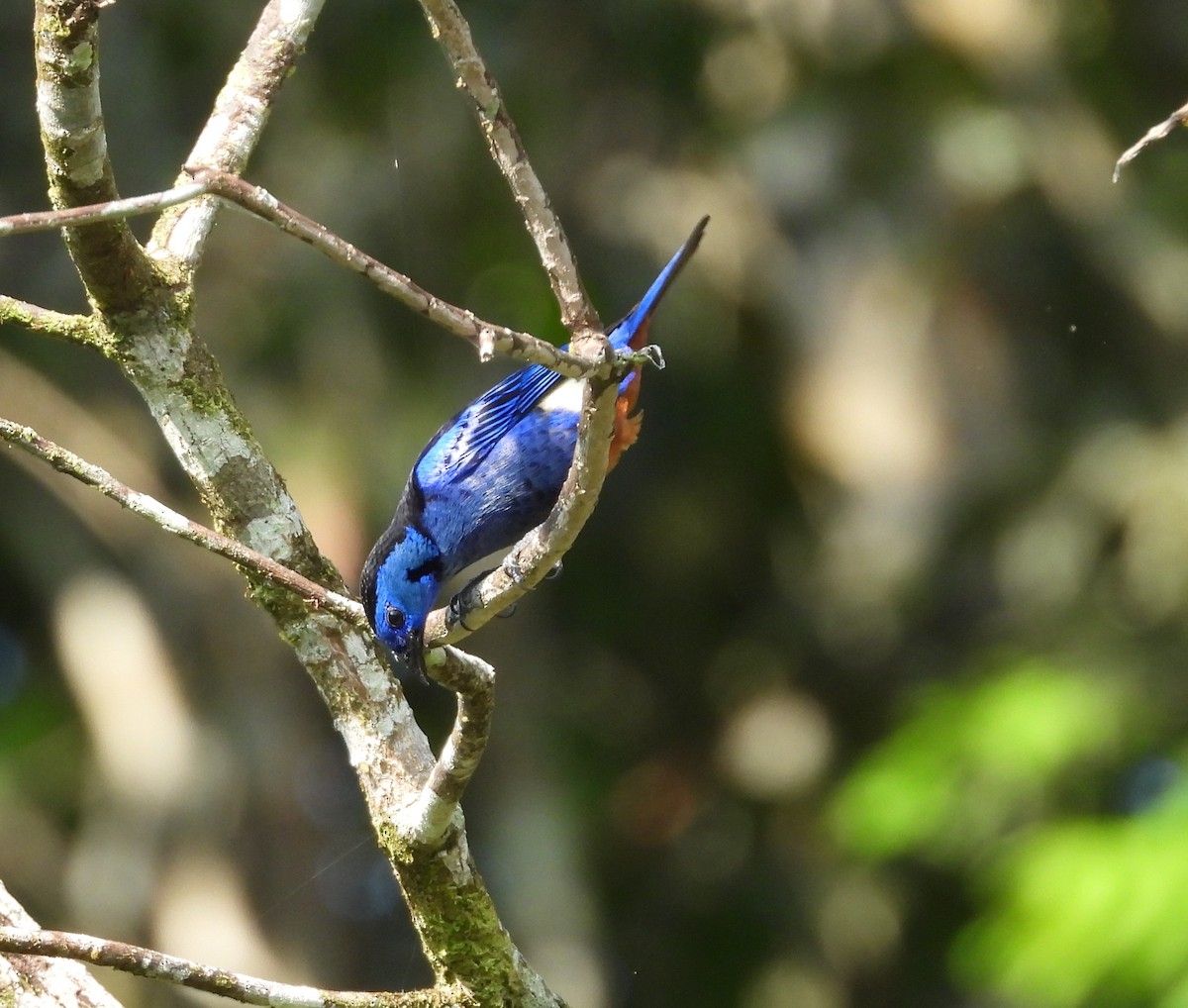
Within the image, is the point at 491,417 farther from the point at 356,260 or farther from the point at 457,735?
the point at 356,260

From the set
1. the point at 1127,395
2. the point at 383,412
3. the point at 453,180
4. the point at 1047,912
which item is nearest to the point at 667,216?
the point at 453,180

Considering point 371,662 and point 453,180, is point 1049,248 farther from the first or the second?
point 371,662

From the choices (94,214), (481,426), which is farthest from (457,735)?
(481,426)

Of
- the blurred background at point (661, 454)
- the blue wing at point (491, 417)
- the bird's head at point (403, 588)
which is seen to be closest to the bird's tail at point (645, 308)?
the blue wing at point (491, 417)

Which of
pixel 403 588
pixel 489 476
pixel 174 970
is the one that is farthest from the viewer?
pixel 489 476

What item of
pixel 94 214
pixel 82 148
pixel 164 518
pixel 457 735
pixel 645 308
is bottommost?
pixel 457 735

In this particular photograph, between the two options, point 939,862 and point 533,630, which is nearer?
point 939,862

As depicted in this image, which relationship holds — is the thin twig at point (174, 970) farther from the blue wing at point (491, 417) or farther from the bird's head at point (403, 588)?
the blue wing at point (491, 417)
